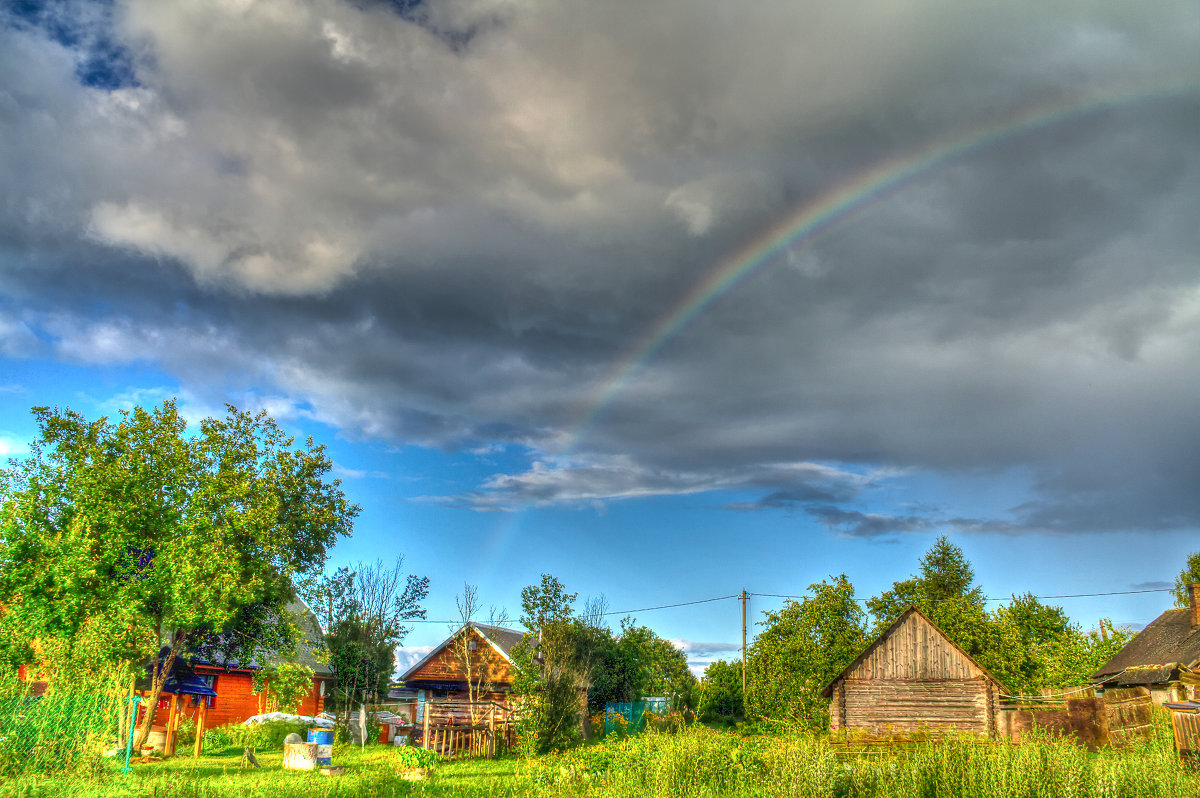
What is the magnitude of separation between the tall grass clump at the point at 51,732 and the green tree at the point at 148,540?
A: 376 inches

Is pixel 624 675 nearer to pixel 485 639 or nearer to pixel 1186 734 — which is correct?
pixel 485 639

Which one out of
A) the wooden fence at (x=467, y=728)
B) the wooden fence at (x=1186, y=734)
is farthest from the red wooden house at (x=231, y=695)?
the wooden fence at (x=1186, y=734)

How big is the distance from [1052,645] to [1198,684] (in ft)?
91.5

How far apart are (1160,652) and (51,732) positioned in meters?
49.2

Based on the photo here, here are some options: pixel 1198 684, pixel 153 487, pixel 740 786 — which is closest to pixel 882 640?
pixel 1198 684

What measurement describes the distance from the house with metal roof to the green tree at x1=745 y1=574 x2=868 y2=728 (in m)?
14.0

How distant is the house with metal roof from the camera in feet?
125

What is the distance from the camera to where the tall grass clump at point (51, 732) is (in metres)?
14.1

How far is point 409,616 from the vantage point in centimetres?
4428

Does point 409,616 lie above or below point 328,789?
above

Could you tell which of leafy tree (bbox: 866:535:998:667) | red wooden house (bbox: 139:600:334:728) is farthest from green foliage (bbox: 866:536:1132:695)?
red wooden house (bbox: 139:600:334:728)

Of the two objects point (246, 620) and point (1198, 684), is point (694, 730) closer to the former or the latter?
point (246, 620)

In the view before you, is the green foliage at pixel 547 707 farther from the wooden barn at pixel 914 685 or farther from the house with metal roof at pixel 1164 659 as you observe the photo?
the house with metal roof at pixel 1164 659

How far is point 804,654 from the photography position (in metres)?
43.4
